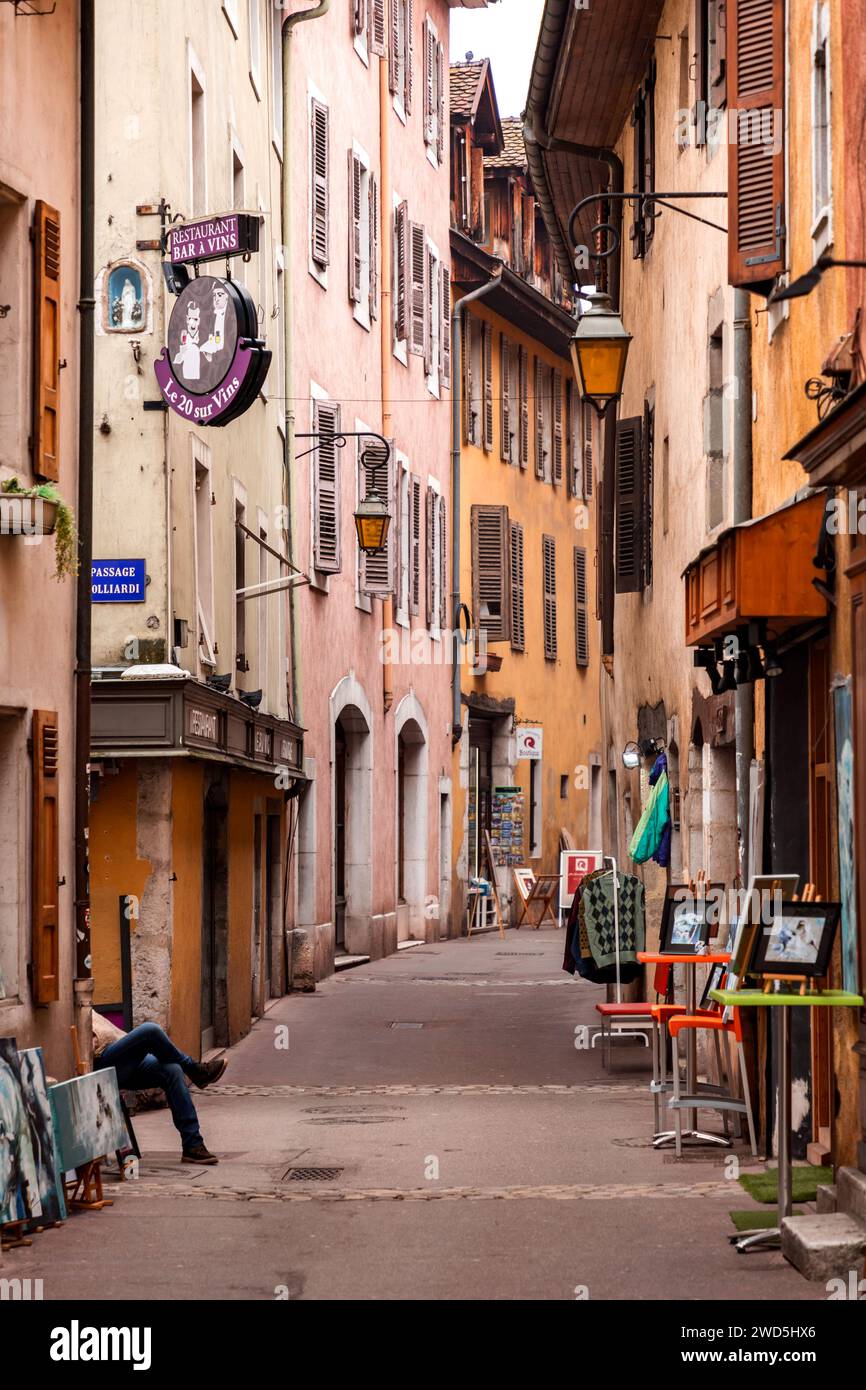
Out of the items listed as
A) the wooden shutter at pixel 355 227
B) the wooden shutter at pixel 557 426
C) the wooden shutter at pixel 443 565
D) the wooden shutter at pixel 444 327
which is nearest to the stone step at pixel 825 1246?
the wooden shutter at pixel 355 227

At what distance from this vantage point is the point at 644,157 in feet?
65.9

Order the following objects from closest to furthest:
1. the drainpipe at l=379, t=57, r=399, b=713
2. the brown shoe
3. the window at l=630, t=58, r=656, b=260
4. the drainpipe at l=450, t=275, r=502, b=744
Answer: the brown shoe → the window at l=630, t=58, r=656, b=260 → the drainpipe at l=379, t=57, r=399, b=713 → the drainpipe at l=450, t=275, r=502, b=744

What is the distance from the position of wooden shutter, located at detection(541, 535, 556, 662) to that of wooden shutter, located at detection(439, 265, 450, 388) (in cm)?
685

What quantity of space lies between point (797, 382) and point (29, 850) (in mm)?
4749

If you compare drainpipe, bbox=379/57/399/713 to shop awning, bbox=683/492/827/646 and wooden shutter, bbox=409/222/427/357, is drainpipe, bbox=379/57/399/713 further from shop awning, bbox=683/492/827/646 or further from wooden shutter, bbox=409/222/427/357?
shop awning, bbox=683/492/827/646

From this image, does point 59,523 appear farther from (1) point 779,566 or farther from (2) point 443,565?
(2) point 443,565

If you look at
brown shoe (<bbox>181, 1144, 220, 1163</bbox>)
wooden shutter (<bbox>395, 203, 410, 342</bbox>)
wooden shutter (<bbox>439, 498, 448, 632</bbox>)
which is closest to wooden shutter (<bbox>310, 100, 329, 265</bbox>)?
wooden shutter (<bbox>395, 203, 410, 342</bbox>)

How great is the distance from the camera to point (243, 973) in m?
19.4

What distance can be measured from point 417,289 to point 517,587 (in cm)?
779

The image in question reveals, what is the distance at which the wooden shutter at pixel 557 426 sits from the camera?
39.9 meters

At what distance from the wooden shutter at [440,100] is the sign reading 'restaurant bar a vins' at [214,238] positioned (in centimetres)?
1900

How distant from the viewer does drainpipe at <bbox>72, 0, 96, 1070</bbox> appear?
12.9 metres

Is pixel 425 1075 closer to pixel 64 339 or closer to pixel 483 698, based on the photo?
pixel 64 339
